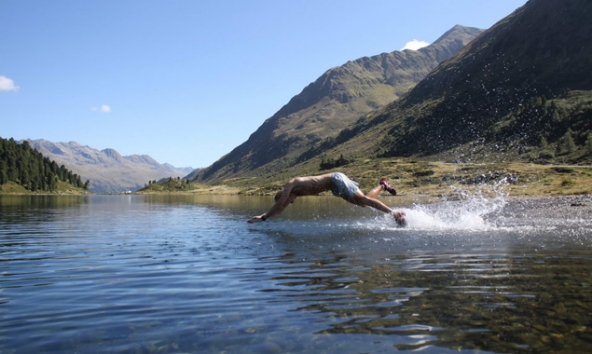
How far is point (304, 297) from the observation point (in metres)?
11.0

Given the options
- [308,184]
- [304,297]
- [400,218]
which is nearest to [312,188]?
[308,184]

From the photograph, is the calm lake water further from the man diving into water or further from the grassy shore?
the grassy shore

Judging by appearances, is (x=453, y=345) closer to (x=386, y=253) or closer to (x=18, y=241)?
(x=386, y=253)

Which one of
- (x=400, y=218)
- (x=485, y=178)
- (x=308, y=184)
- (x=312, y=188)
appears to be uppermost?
(x=485, y=178)

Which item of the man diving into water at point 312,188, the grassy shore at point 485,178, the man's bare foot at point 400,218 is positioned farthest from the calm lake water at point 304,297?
the grassy shore at point 485,178

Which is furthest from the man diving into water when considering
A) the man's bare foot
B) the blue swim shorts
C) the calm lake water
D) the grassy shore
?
the grassy shore

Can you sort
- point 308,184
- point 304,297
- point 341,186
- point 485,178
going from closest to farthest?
point 304,297 → point 308,184 → point 341,186 → point 485,178

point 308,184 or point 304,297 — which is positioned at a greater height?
point 308,184

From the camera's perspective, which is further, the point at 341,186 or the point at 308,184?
the point at 341,186

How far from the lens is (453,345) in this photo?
767cm

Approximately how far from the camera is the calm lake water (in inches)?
316

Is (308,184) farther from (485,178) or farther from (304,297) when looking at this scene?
(485,178)

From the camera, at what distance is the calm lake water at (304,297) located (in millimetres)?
8039

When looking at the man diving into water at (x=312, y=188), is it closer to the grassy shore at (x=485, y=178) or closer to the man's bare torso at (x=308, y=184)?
the man's bare torso at (x=308, y=184)
